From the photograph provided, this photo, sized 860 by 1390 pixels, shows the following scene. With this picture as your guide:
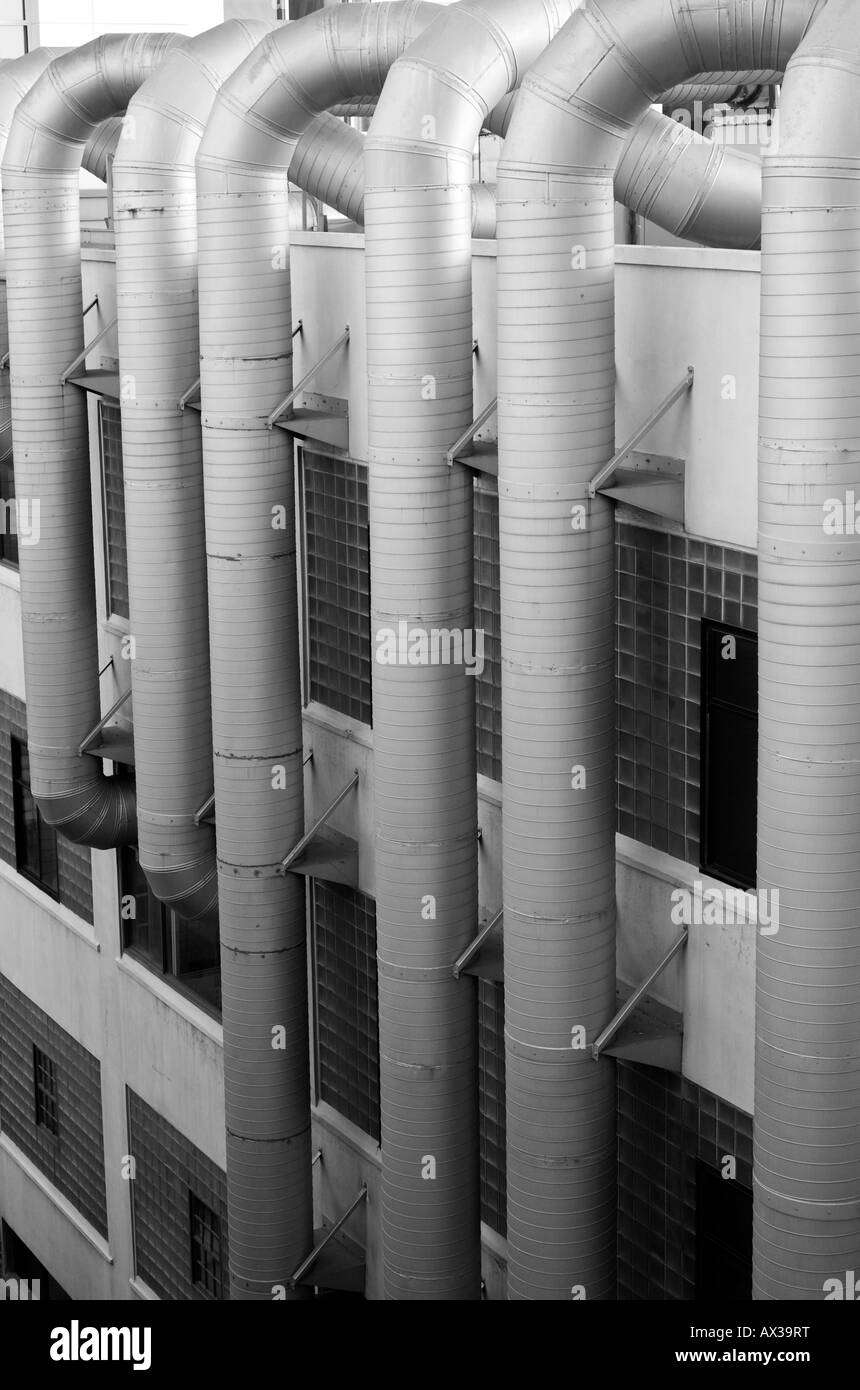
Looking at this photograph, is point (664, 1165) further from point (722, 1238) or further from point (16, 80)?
point (16, 80)

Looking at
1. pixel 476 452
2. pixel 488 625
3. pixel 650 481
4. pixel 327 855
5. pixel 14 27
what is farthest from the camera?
pixel 14 27

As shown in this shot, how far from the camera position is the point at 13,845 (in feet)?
53.7

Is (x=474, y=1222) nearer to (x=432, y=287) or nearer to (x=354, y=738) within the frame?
(x=354, y=738)

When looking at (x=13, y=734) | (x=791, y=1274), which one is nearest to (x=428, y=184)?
(x=791, y=1274)

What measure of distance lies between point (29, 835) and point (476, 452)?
9.01 meters

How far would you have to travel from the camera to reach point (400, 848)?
8891mm

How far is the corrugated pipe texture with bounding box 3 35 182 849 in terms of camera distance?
11.5 m

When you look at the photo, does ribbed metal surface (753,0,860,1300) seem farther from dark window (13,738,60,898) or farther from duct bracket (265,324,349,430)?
dark window (13,738,60,898)

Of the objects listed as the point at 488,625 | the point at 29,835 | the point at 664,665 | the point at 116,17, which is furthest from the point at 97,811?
the point at 116,17

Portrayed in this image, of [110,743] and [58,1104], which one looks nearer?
[110,743]

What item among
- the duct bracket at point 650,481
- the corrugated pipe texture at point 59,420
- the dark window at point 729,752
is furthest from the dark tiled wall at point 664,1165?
the corrugated pipe texture at point 59,420

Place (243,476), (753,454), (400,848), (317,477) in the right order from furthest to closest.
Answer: (317,477) < (243,476) < (400,848) < (753,454)

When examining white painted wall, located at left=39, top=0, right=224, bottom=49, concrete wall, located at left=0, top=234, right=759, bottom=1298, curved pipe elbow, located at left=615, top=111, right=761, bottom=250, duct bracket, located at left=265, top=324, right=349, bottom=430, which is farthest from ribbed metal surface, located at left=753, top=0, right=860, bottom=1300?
white painted wall, located at left=39, top=0, right=224, bottom=49
